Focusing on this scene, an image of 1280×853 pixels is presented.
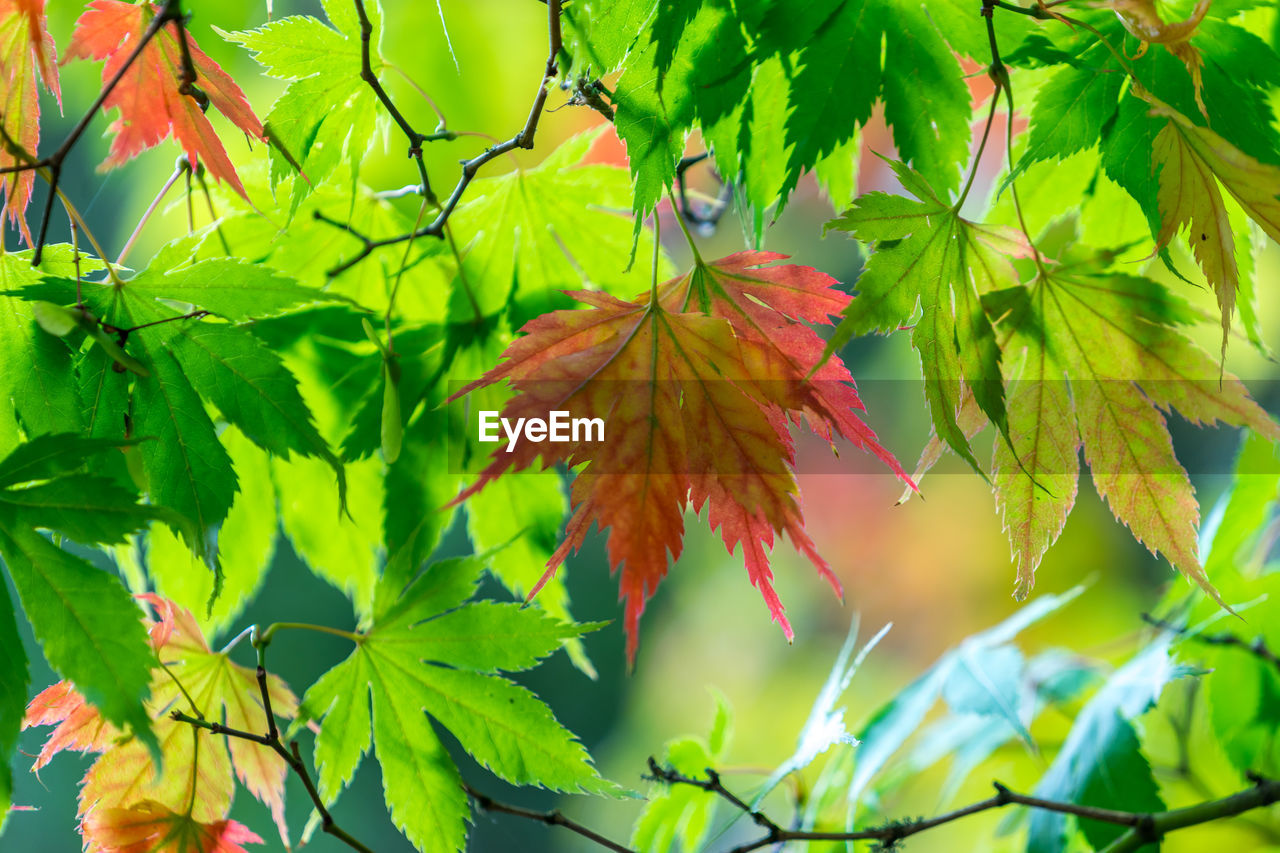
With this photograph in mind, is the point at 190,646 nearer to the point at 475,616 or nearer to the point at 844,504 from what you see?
the point at 475,616

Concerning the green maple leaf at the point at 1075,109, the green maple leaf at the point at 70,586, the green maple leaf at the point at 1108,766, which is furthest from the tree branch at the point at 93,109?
the green maple leaf at the point at 1108,766

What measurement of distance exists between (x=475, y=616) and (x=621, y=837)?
227cm

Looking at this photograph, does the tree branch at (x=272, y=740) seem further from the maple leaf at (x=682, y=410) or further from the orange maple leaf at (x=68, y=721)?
the maple leaf at (x=682, y=410)

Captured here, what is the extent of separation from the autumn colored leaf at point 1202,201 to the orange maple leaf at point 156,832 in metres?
0.57

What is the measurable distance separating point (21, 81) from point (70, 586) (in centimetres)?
26

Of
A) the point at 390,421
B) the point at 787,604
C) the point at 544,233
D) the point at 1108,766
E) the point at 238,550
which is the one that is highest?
the point at 544,233

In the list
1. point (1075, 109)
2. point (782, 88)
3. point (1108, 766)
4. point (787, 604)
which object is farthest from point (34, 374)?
point (787, 604)

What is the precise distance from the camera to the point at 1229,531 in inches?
27.6

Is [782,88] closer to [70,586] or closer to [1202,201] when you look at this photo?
[1202,201]

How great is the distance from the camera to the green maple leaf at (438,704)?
1.59 ft

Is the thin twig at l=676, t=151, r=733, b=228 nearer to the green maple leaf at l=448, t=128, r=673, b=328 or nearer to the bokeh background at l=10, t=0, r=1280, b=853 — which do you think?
the green maple leaf at l=448, t=128, r=673, b=328

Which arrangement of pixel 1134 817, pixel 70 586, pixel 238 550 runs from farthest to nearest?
1. pixel 238 550
2. pixel 1134 817
3. pixel 70 586

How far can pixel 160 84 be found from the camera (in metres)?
0.45

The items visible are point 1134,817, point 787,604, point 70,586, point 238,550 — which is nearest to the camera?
point 70,586
